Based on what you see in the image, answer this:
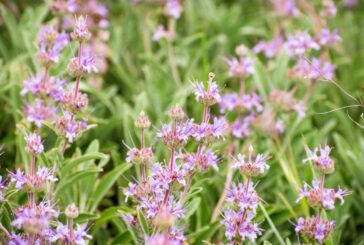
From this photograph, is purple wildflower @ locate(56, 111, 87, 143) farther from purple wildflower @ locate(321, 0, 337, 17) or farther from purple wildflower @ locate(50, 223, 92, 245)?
purple wildflower @ locate(321, 0, 337, 17)

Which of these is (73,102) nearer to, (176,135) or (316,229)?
(176,135)

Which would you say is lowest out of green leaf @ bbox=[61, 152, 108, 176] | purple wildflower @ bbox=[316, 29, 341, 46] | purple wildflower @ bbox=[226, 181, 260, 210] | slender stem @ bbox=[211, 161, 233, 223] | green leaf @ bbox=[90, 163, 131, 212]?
slender stem @ bbox=[211, 161, 233, 223]

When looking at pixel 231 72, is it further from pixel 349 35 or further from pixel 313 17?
pixel 349 35

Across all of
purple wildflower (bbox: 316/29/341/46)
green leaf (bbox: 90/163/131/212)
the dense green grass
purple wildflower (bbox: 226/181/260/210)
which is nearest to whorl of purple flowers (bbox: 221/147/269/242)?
purple wildflower (bbox: 226/181/260/210)

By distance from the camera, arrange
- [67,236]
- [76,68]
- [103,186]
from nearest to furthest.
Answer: [67,236]
[76,68]
[103,186]

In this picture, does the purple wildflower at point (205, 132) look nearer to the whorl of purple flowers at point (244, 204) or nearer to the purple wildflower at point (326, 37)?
the whorl of purple flowers at point (244, 204)

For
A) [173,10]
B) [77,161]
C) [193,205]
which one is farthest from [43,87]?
[173,10]

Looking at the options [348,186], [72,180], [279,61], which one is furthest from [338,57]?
[72,180]

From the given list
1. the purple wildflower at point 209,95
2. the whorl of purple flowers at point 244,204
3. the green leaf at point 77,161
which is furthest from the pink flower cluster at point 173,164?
the green leaf at point 77,161
